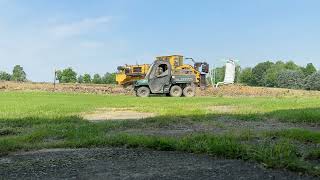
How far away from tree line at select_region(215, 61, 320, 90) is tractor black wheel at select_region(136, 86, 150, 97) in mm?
35922

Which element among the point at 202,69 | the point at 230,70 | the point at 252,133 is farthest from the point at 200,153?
the point at 230,70

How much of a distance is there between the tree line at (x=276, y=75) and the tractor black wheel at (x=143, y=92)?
35.9 m

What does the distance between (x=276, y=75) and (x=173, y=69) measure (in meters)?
60.7

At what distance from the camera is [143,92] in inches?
1323

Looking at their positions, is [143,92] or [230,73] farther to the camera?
[230,73]

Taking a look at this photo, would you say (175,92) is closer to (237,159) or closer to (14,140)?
(14,140)

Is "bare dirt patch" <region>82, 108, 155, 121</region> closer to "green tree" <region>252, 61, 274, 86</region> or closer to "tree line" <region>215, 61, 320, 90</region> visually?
"tree line" <region>215, 61, 320, 90</region>

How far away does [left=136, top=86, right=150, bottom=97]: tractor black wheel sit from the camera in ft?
110

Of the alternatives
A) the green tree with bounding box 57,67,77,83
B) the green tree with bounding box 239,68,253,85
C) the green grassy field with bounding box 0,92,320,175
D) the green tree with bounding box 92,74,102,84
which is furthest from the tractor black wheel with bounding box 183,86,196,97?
the green tree with bounding box 239,68,253,85

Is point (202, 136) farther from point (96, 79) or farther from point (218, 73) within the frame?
point (96, 79)

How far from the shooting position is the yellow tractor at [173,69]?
37.4 meters

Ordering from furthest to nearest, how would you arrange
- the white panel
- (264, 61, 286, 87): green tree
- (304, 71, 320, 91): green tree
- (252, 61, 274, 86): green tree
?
(252, 61, 274, 86): green tree, (264, 61, 286, 87): green tree, (304, 71, 320, 91): green tree, the white panel

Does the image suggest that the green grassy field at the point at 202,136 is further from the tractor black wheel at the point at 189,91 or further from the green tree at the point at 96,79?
the green tree at the point at 96,79

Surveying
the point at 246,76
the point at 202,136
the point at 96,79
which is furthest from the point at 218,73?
the point at 202,136
